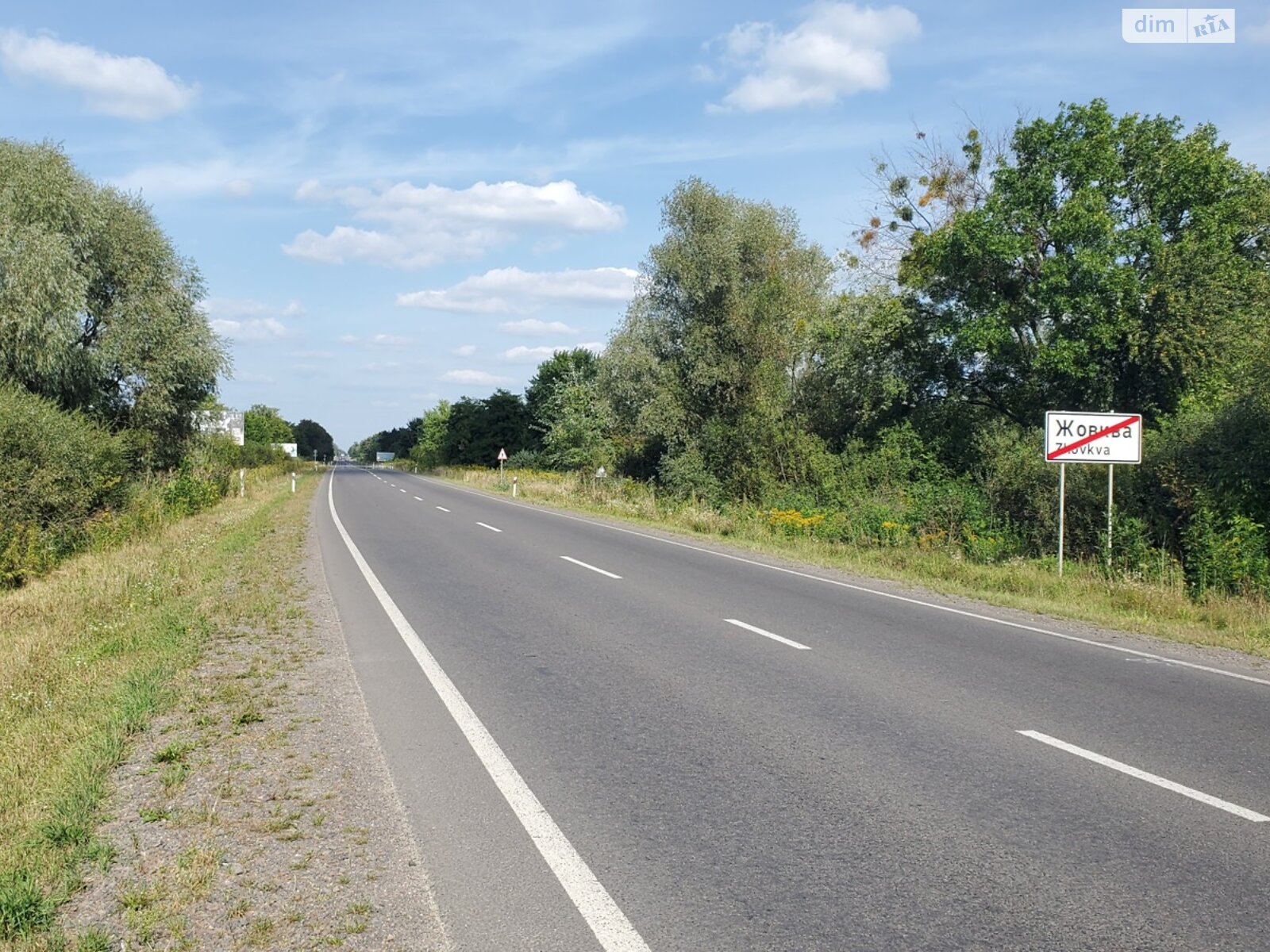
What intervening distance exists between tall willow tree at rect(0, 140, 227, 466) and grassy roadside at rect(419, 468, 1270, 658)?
56.9 ft

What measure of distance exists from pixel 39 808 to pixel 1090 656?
29.9 feet

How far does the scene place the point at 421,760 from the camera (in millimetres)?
6086

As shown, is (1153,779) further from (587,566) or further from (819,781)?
(587,566)

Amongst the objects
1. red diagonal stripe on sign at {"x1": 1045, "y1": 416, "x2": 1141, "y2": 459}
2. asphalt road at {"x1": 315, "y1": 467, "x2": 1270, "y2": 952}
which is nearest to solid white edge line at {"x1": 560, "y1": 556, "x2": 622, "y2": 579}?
asphalt road at {"x1": 315, "y1": 467, "x2": 1270, "y2": 952}

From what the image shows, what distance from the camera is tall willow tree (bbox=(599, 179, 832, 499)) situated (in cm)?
4044

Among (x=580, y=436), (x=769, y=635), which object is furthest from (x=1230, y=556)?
(x=580, y=436)

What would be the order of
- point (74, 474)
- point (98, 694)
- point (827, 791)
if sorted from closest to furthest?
1. point (827, 791)
2. point (98, 694)
3. point (74, 474)

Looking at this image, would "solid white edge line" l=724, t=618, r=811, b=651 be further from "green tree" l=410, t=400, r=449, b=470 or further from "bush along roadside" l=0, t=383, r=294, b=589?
"green tree" l=410, t=400, r=449, b=470

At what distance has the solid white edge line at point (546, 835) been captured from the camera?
12.8 ft

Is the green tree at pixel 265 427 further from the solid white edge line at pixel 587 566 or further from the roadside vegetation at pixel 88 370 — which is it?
the solid white edge line at pixel 587 566

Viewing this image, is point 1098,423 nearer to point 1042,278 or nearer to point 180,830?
point 1042,278

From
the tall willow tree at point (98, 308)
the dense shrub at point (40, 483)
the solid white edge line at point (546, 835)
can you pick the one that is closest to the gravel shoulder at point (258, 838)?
the solid white edge line at point (546, 835)

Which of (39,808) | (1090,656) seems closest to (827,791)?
(39,808)

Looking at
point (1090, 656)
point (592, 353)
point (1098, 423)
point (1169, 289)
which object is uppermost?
point (592, 353)
